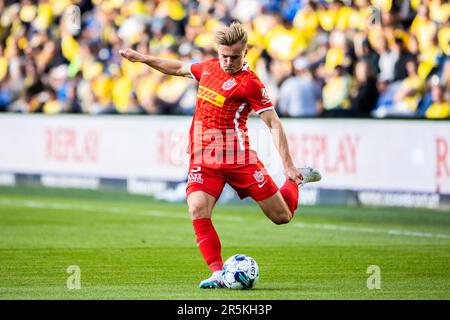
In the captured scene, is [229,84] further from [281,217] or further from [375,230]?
[375,230]

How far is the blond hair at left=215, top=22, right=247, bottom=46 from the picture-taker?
9.64 metres

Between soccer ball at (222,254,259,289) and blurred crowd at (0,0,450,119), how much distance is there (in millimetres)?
8182

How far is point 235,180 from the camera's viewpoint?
1032 cm

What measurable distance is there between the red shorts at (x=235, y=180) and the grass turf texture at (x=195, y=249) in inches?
35.1

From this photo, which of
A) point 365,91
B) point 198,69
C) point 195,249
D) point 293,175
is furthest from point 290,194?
point 365,91

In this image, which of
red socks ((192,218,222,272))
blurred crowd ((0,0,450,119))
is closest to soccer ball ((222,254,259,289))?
red socks ((192,218,222,272))

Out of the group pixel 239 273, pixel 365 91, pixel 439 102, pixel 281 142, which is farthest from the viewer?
pixel 365 91

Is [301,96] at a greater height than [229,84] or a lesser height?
greater

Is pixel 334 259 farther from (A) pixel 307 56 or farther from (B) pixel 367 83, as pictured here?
(A) pixel 307 56

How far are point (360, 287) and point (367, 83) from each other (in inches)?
368

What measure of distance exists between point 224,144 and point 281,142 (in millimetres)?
580

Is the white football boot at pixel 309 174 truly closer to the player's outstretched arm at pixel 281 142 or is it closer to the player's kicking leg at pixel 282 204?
the player's kicking leg at pixel 282 204

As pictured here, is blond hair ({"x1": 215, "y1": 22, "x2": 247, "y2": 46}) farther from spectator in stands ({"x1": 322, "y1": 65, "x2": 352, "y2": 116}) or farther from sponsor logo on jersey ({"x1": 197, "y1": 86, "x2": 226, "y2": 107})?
spectator in stands ({"x1": 322, "y1": 65, "x2": 352, "y2": 116})
